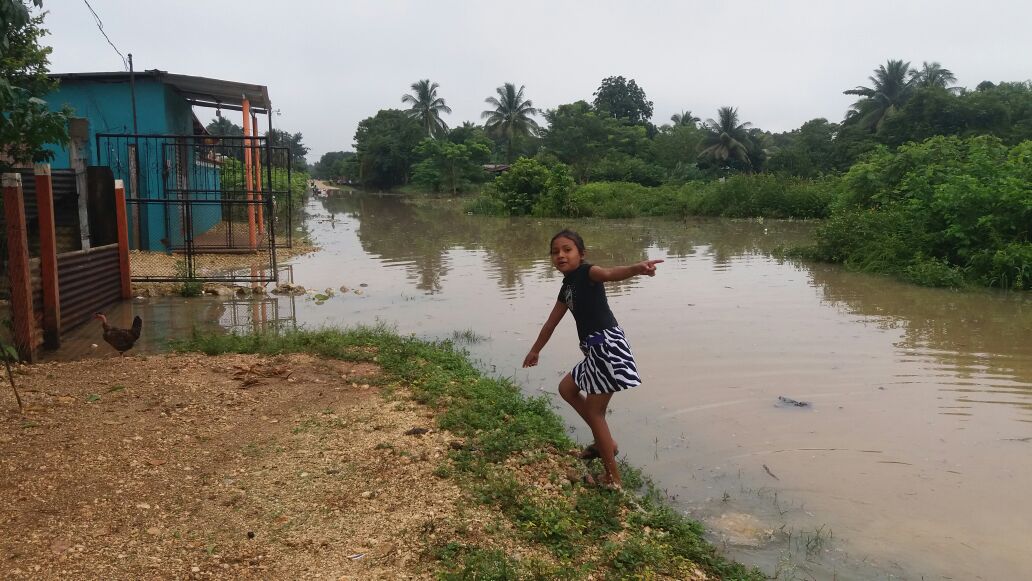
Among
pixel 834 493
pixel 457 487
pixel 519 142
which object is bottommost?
pixel 834 493

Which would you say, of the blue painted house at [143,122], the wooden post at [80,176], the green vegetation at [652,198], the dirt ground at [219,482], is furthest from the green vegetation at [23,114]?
the green vegetation at [652,198]

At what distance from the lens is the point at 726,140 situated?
1941 inches

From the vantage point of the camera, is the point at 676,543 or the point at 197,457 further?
the point at 197,457

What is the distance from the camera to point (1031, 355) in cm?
847

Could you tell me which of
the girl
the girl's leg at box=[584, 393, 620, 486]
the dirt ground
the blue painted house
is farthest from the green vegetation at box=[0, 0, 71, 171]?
the blue painted house

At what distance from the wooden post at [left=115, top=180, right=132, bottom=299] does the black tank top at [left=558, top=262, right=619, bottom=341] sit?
355 inches

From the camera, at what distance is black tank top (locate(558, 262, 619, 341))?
423 cm

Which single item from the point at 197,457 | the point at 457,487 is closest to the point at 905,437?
the point at 457,487

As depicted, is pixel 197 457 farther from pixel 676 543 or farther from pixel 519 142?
pixel 519 142

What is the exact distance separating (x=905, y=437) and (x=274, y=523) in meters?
4.81

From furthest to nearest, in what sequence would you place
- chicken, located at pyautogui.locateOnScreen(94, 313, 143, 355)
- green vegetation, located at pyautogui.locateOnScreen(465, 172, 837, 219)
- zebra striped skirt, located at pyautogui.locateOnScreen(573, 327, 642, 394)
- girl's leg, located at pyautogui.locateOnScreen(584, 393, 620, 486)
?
green vegetation, located at pyautogui.locateOnScreen(465, 172, 837, 219) → chicken, located at pyautogui.locateOnScreen(94, 313, 143, 355) → girl's leg, located at pyautogui.locateOnScreen(584, 393, 620, 486) → zebra striped skirt, located at pyautogui.locateOnScreen(573, 327, 642, 394)

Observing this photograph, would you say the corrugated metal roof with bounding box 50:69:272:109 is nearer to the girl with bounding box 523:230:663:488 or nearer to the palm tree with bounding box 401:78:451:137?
the girl with bounding box 523:230:663:488

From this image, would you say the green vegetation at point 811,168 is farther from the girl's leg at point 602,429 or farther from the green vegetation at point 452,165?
the girl's leg at point 602,429

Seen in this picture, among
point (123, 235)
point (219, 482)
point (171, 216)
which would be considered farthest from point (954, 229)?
point (171, 216)
